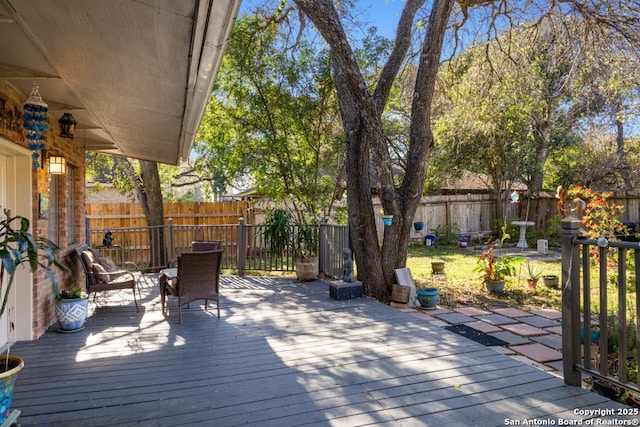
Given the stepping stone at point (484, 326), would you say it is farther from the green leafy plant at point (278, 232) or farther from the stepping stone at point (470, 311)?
the green leafy plant at point (278, 232)

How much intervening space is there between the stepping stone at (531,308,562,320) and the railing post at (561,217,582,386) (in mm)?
2262

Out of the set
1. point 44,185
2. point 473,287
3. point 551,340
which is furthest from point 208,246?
point 551,340

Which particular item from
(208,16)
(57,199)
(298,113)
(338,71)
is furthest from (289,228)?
(208,16)

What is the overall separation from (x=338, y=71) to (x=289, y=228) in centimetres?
293

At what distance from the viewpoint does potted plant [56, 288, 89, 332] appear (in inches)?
171

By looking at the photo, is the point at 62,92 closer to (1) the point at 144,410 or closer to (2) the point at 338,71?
(1) the point at 144,410

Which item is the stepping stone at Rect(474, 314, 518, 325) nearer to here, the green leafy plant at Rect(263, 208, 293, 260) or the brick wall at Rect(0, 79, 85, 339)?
the green leafy plant at Rect(263, 208, 293, 260)

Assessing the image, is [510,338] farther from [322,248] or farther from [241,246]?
[241,246]

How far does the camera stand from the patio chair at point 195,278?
4766 millimetres

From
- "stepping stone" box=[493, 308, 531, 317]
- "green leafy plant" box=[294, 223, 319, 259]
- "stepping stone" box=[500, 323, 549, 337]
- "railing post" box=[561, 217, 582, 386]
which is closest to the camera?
"railing post" box=[561, 217, 582, 386]

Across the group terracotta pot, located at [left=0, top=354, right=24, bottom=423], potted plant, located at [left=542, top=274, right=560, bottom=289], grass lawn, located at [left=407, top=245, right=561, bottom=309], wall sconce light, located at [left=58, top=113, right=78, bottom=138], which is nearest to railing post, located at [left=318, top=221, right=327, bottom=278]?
grass lawn, located at [left=407, top=245, right=561, bottom=309]

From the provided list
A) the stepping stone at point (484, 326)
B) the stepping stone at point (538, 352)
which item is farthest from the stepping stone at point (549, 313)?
the stepping stone at point (538, 352)

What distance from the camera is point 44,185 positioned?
447 centimetres

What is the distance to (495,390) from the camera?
2.82m
